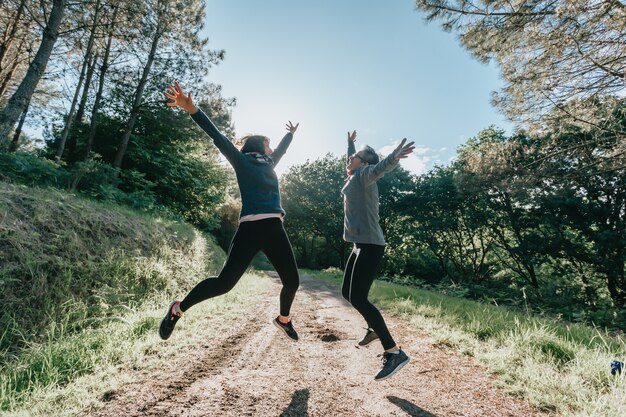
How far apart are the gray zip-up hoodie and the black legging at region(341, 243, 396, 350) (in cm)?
10

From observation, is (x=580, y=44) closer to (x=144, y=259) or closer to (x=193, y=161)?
(x=144, y=259)

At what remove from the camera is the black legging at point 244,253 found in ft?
9.08

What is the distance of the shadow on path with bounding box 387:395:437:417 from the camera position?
7.01 feet

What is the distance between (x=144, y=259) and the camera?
5.62m


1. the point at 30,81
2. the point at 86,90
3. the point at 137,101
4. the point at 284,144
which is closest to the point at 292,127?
the point at 284,144

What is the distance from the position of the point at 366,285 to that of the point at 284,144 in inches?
81.4

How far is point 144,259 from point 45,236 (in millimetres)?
1659

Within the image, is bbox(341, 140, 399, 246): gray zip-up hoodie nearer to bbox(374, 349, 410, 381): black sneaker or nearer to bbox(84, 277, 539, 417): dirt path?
bbox(374, 349, 410, 381): black sneaker

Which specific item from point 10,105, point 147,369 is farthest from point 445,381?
point 10,105

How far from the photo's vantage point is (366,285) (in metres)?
2.94

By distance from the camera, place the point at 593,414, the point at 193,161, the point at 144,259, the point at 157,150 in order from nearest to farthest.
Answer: the point at 593,414 → the point at 144,259 → the point at 157,150 → the point at 193,161

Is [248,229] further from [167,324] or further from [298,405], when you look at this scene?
[298,405]

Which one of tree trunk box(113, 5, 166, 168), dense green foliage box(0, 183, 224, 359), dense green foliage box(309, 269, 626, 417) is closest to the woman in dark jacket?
dense green foliage box(0, 183, 224, 359)

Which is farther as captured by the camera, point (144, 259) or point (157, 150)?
point (157, 150)
